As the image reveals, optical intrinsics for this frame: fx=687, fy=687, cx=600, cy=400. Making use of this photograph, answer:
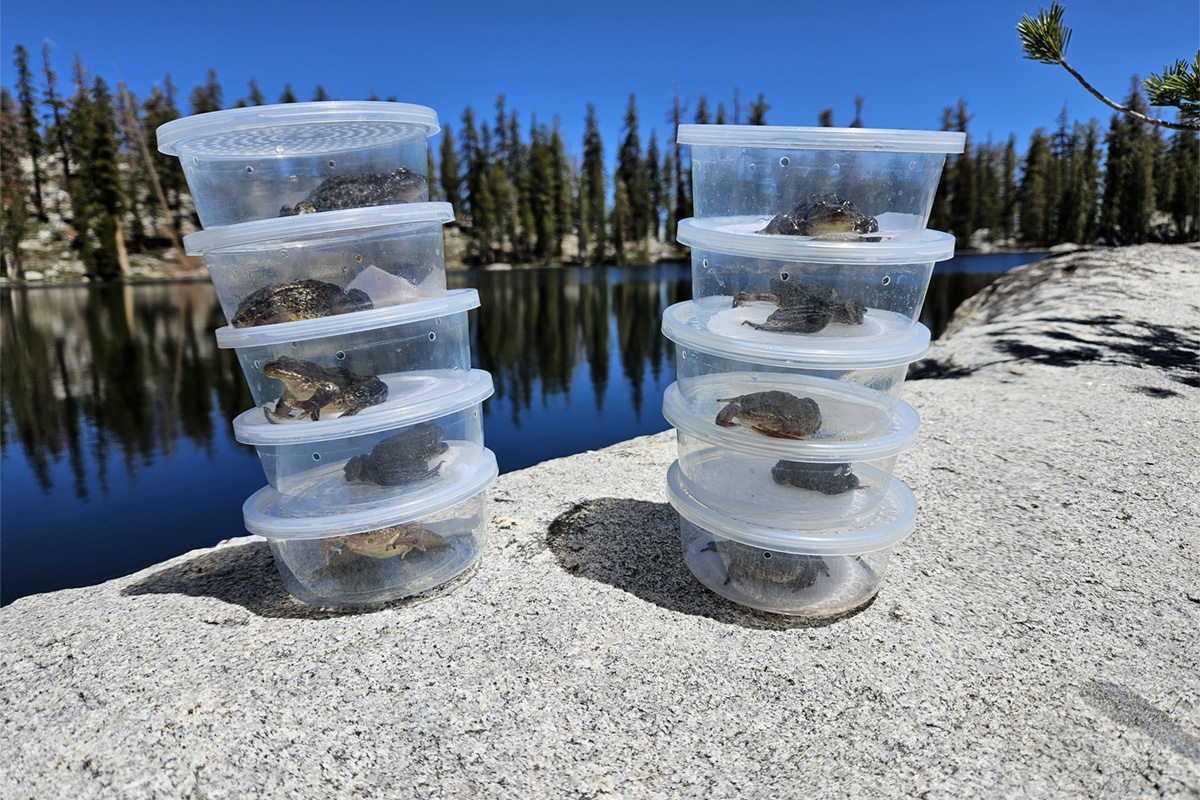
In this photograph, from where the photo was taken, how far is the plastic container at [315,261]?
289 centimetres

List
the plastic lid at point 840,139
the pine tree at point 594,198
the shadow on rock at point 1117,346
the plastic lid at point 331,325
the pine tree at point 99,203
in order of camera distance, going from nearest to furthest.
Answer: the plastic lid at point 840,139 → the plastic lid at point 331,325 → the shadow on rock at point 1117,346 → the pine tree at point 99,203 → the pine tree at point 594,198

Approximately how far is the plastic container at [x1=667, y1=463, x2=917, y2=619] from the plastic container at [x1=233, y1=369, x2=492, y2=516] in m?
1.19

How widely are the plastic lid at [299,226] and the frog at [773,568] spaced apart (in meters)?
2.18

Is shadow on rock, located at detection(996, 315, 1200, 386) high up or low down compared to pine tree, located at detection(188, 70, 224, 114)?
down

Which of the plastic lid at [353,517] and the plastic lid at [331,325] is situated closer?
the plastic lid at [331,325]

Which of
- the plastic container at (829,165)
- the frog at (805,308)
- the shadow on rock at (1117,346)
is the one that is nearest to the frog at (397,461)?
the frog at (805,308)

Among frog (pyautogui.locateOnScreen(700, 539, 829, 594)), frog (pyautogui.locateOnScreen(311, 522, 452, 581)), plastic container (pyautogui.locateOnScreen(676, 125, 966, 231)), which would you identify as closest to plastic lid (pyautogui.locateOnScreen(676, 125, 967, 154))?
plastic container (pyautogui.locateOnScreen(676, 125, 966, 231))

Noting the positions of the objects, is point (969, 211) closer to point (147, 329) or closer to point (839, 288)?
point (147, 329)

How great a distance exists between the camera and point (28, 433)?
996 centimetres

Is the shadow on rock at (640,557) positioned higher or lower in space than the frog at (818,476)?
lower

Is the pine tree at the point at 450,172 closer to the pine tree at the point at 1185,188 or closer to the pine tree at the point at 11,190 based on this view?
the pine tree at the point at 11,190

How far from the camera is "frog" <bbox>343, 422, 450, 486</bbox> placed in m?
3.23

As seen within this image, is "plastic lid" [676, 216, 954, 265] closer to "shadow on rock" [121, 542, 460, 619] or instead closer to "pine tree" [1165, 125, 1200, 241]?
"shadow on rock" [121, 542, 460, 619]

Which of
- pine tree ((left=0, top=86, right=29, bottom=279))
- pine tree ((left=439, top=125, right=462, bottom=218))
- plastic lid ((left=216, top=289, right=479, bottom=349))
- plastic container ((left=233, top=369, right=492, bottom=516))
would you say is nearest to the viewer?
plastic lid ((left=216, top=289, right=479, bottom=349))
